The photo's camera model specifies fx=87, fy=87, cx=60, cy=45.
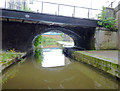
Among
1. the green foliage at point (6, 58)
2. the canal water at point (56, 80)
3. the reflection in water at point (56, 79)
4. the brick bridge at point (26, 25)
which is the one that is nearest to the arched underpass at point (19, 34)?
the brick bridge at point (26, 25)

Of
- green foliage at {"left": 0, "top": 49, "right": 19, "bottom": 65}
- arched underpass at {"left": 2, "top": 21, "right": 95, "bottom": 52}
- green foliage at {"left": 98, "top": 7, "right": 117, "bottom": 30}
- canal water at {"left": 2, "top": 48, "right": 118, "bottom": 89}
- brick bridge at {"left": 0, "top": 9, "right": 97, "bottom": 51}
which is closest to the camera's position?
canal water at {"left": 2, "top": 48, "right": 118, "bottom": 89}

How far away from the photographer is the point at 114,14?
8.70m

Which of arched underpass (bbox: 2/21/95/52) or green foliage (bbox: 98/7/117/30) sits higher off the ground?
green foliage (bbox: 98/7/117/30)

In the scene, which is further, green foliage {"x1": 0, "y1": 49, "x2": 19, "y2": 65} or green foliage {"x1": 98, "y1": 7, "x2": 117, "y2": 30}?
green foliage {"x1": 98, "y1": 7, "x2": 117, "y2": 30}

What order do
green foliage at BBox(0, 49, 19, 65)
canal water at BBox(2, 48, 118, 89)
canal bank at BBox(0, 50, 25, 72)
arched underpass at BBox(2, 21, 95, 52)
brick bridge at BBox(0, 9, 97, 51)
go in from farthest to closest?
arched underpass at BBox(2, 21, 95, 52), brick bridge at BBox(0, 9, 97, 51), green foliage at BBox(0, 49, 19, 65), canal bank at BBox(0, 50, 25, 72), canal water at BBox(2, 48, 118, 89)

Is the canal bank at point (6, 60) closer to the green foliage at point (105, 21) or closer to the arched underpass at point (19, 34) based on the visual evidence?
the arched underpass at point (19, 34)

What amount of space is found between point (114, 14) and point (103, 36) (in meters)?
2.81

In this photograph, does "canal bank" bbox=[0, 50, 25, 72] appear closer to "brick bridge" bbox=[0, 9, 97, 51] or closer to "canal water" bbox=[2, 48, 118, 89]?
"canal water" bbox=[2, 48, 118, 89]

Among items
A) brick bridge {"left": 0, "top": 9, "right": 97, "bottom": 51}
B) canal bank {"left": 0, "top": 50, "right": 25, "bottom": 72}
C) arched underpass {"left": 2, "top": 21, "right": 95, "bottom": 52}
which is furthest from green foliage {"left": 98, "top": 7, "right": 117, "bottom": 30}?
canal bank {"left": 0, "top": 50, "right": 25, "bottom": 72}

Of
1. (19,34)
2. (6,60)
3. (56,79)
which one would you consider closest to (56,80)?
(56,79)

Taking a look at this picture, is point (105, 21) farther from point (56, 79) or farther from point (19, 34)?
point (19, 34)

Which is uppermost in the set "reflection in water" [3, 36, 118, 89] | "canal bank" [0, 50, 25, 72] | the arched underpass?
the arched underpass

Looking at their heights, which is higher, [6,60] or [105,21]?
[105,21]

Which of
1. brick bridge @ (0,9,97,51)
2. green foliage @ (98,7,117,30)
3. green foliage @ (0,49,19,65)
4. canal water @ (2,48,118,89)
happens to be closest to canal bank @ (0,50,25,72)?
green foliage @ (0,49,19,65)
